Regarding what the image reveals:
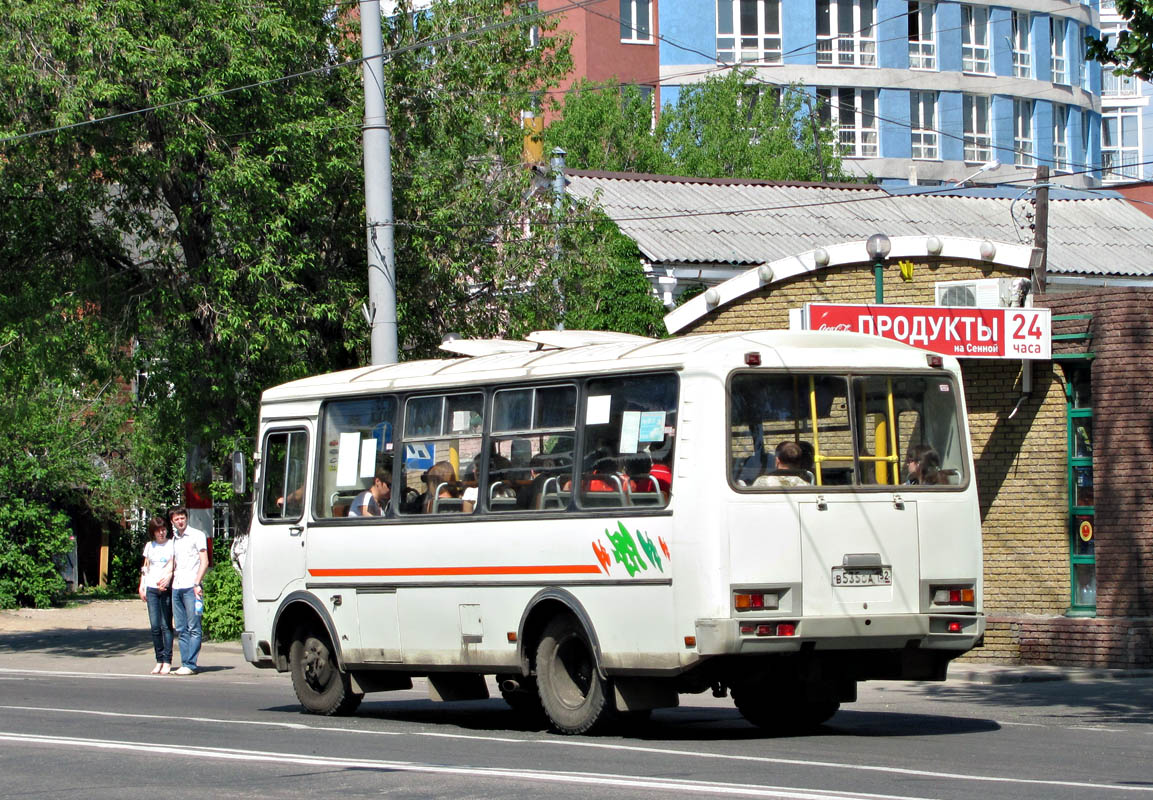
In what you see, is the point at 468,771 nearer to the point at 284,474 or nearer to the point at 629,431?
Answer: the point at 629,431

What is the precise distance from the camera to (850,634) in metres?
11.8

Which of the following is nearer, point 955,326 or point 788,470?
point 788,470

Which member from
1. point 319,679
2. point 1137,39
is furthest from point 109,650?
point 1137,39

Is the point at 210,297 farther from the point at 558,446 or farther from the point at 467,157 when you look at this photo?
the point at 558,446

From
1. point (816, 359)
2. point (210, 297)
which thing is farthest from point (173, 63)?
point (816, 359)

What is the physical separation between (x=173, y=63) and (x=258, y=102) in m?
1.26

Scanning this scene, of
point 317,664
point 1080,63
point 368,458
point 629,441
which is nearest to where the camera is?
point 629,441

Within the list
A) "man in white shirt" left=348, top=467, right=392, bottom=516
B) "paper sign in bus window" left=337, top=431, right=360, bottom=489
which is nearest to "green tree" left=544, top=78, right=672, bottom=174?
"paper sign in bus window" left=337, top=431, right=360, bottom=489

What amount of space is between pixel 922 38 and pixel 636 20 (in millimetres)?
10212

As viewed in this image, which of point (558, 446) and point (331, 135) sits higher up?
point (331, 135)

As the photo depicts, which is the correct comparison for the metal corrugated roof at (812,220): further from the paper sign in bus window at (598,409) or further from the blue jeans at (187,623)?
the paper sign in bus window at (598,409)

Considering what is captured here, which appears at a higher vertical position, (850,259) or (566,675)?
(850,259)

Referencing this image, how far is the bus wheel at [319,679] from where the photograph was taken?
15.0 m

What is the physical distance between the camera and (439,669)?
1391cm
